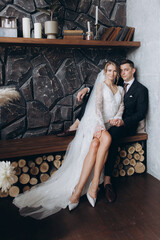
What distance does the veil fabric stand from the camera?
2121 millimetres

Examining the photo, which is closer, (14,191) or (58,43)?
(14,191)

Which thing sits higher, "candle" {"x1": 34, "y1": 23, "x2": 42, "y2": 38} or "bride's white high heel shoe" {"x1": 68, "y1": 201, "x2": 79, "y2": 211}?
"candle" {"x1": 34, "y1": 23, "x2": 42, "y2": 38}

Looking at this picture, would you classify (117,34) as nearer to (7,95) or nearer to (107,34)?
(107,34)

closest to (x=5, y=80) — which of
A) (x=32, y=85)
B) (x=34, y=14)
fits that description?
(x=32, y=85)

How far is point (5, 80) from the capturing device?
8.83ft

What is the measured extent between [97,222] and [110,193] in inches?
16.9

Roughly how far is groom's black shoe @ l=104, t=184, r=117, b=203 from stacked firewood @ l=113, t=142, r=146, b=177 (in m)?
0.40

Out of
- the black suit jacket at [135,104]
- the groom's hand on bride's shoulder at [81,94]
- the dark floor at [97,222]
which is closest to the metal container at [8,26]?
the groom's hand on bride's shoulder at [81,94]

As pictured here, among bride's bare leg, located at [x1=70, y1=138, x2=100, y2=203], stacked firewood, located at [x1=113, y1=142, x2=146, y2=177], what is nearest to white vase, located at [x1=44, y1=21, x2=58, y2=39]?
bride's bare leg, located at [x1=70, y1=138, x2=100, y2=203]

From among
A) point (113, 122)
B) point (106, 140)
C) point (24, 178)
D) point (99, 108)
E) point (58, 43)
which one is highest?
point (58, 43)

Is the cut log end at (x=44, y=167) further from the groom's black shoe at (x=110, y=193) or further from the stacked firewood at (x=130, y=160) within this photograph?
the stacked firewood at (x=130, y=160)

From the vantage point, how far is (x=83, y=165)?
223 centimetres

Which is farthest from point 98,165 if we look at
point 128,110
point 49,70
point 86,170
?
point 49,70

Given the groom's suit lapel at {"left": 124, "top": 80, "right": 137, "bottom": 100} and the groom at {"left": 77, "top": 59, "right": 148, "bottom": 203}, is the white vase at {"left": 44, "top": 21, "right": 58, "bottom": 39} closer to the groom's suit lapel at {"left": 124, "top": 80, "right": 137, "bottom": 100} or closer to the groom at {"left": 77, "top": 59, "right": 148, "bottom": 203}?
the groom at {"left": 77, "top": 59, "right": 148, "bottom": 203}
